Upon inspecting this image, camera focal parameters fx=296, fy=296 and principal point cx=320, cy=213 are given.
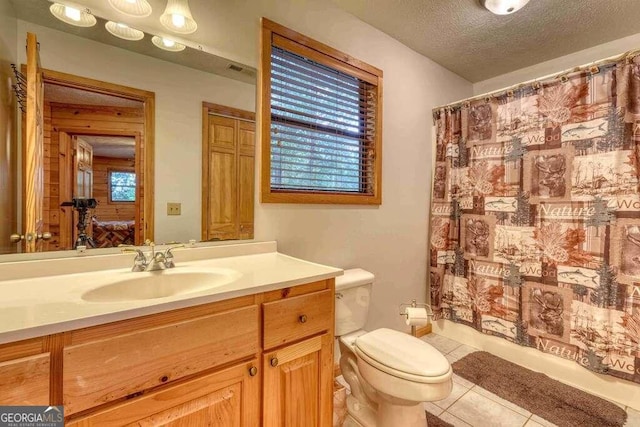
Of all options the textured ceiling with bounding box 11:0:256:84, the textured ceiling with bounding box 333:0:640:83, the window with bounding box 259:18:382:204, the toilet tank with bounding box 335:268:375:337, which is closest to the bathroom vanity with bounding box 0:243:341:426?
the toilet tank with bounding box 335:268:375:337

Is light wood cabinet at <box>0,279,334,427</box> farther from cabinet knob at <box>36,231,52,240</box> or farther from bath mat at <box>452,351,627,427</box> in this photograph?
bath mat at <box>452,351,627,427</box>

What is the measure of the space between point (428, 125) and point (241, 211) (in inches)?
69.5

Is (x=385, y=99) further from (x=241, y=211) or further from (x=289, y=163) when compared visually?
(x=241, y=211)

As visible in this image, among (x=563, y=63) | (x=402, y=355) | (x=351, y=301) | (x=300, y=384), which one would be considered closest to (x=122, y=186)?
(x=300, y=384)

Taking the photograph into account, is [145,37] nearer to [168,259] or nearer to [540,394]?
[168,259]

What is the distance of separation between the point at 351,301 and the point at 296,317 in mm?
677

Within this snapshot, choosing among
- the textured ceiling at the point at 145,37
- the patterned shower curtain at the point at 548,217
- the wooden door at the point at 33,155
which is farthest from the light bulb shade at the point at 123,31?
the patterned shower curtain at the point at 548,217

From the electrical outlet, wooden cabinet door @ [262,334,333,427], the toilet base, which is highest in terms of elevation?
the electrical outlet

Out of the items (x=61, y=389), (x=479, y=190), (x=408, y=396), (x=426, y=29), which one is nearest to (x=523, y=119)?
(x=479, y=190)

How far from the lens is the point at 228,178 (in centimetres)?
148

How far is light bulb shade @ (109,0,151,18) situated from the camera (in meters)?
1.18

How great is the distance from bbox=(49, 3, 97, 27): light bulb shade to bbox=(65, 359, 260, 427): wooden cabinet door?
1320 millimetres

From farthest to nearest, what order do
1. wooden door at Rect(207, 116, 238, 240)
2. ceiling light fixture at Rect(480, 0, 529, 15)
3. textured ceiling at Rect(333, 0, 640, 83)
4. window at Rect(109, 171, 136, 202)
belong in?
textured ceiling at Rect(333, 0, 640, 83), ceiling light fixture at Rect(480, 0, 529, 15), wooden door at Rect(207, 116, 238, 240), window at Rect(109, 171, 136, 202)

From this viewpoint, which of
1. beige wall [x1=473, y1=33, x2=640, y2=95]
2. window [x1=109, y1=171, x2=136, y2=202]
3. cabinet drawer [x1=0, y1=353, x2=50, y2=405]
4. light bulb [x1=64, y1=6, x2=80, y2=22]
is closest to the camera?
cabinet drawer [x1=0, y1=353, x2=50, y2=405]
